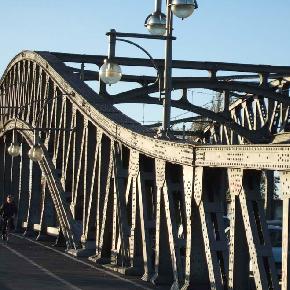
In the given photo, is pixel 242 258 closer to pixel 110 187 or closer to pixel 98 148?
pixel 110 187

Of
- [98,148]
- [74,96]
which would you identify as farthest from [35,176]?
[98,148]

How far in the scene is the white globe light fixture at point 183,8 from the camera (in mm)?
19594

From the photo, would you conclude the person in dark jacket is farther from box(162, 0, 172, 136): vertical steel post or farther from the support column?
the support column

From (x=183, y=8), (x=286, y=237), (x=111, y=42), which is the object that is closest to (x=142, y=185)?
(x=111, y=42)

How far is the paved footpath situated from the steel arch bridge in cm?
52

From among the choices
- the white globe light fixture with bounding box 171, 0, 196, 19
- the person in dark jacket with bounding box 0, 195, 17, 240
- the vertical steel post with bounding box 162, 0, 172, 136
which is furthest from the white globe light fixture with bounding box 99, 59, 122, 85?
the person in dark jacket with bounding box 0, 195, 17, 240

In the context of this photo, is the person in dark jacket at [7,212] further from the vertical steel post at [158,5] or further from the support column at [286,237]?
the support column at [286,237]

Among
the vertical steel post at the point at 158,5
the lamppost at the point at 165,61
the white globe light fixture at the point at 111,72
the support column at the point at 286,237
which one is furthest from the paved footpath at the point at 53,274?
the support column at the point at 286,237

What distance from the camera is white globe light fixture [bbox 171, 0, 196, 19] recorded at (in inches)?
771

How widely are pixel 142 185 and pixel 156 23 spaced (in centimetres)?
343

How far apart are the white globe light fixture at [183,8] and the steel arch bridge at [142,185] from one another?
2320 millimetres

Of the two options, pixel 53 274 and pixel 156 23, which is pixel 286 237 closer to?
pixel 156 23

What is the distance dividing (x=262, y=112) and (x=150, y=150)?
122 ft

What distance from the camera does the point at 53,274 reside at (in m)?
22.8
